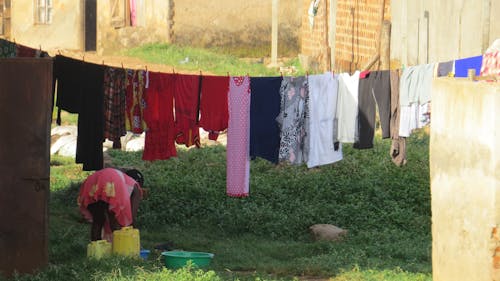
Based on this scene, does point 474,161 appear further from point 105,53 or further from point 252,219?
point 105,53

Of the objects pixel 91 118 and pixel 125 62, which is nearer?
pixel 91 118

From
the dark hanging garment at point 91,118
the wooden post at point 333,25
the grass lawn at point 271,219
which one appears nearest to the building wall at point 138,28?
the wooden post at point 333,25

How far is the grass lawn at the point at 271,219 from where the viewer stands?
401 inches

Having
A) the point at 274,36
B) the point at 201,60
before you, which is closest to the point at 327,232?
the point at 274,36

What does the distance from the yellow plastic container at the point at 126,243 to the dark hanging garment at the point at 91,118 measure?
142cm

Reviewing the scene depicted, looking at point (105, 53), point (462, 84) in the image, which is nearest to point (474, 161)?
point (462, 84)

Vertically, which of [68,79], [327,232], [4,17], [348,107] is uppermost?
[4,17]

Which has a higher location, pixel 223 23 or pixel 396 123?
pixel 223 23

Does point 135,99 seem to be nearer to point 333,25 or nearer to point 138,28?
point 333,25

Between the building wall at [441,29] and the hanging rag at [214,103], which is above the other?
the building wall at [441,29]

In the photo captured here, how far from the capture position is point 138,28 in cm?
2591

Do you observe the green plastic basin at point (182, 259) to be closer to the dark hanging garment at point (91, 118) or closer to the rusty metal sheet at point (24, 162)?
the rusty metal sheet at point (24, 162)

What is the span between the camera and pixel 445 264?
8938mm

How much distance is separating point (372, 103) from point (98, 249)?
10.4 ft
